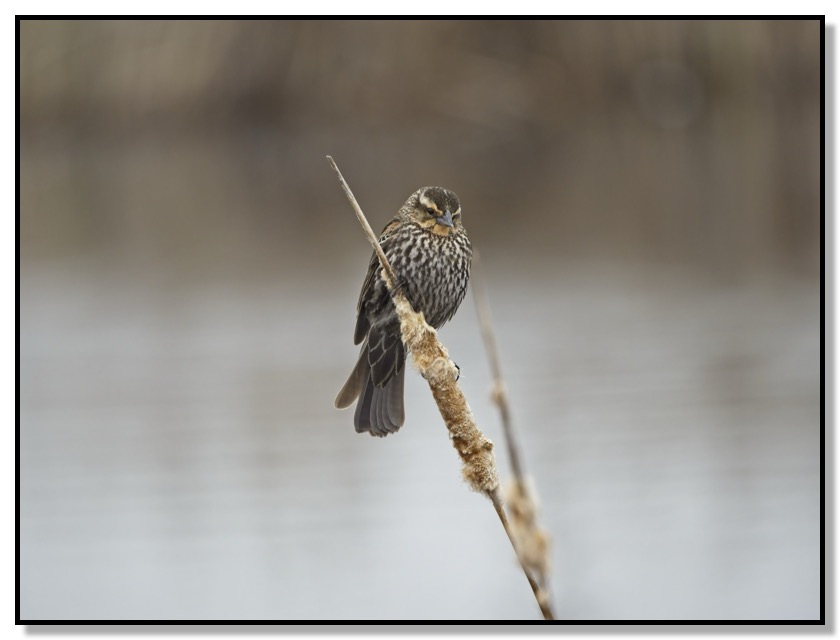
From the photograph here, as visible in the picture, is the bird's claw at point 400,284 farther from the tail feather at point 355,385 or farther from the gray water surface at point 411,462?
the gray water surface at point 411,462

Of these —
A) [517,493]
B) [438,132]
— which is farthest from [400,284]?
[438,132]

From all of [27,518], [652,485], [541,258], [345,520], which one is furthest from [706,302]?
[27,518]

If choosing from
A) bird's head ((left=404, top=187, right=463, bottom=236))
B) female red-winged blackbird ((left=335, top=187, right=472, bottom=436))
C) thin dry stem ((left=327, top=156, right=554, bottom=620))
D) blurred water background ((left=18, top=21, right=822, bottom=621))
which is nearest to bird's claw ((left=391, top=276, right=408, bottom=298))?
female red-winged blackbird ((left=335, top=187, right=472, bottom=436))

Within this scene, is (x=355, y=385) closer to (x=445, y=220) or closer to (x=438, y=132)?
(x=445, y=220)

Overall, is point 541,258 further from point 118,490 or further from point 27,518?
point 27,518

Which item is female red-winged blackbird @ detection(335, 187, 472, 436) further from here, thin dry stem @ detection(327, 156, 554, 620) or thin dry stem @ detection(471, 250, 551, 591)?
thin dry stem @ detection(471, 250, 551, 591)

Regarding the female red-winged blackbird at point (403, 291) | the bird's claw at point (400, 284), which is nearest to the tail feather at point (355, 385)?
the female red-winged blackbird at point (403, 291)
